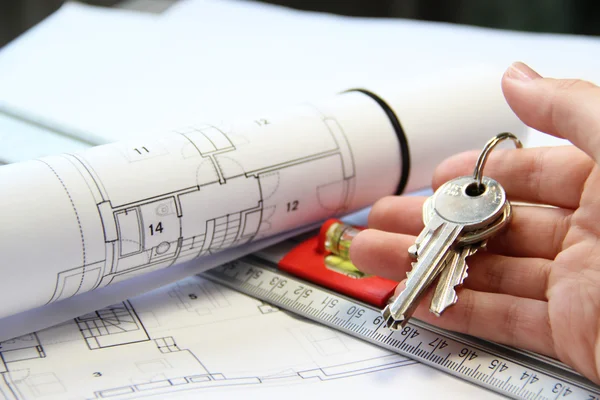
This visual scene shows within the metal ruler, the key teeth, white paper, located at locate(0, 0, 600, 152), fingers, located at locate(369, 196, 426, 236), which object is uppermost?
white paper, located at locate(0, 0, 600, 152)

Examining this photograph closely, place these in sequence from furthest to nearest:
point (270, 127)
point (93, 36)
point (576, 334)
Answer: point (93, 36) → point (270, 127) → point (576, 334)

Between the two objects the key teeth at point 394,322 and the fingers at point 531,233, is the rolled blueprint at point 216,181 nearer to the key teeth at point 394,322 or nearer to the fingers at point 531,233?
the fingers at point 531,233

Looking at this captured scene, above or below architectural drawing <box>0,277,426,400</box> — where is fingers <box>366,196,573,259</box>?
above

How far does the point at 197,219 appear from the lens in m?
1.01

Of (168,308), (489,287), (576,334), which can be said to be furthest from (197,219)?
(576,334)

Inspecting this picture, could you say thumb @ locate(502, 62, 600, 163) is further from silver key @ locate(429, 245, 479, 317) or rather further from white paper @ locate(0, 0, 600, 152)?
white paper @ locate(0, 0, 600, 152)

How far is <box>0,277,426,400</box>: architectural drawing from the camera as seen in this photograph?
0.86 meters

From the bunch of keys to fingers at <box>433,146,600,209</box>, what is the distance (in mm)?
51

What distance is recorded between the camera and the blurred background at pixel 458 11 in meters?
2.25

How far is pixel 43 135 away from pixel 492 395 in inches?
38.2

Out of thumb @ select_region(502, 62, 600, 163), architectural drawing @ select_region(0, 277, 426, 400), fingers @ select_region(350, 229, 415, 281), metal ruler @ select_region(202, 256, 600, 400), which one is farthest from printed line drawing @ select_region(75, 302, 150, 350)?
thumb @ select_region(502, 62, 600, 163)

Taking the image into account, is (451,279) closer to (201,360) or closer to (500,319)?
(500,319)

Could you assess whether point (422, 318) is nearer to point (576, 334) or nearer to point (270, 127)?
point (576, 334)

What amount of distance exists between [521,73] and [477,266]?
27 cm
